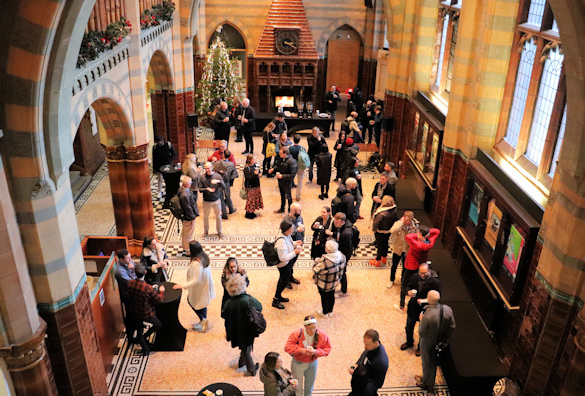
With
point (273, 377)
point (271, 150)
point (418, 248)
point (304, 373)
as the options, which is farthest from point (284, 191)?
point (273, 377)

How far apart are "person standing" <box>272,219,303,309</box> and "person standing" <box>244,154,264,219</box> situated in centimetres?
274

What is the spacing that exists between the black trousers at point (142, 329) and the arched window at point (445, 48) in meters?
7.65

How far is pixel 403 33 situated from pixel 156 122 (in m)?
6.76

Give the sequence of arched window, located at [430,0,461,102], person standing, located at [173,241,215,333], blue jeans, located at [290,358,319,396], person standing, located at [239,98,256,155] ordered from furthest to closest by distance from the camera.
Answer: person standing, located at [239,98,256,155]
arched window, located at [430,0,461,102]
person standing, located at [173,241,215,333]
blue jeans, located at [290,358,319,396]

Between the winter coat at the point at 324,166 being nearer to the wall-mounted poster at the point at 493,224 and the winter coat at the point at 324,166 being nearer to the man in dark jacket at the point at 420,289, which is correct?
the wall-mounted poster at the point at 493,224

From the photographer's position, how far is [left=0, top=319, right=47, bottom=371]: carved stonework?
4969 millimetres

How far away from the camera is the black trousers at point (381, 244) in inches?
374

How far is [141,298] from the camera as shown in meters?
6.93

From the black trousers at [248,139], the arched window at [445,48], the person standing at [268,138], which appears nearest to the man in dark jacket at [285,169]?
the person standing at [268,138]

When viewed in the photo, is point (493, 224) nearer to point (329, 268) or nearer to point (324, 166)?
point (329, 268)

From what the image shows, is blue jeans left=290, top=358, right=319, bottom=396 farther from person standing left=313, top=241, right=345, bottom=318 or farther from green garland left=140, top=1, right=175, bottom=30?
green garland left=140, top=1, right=175, bottom=30

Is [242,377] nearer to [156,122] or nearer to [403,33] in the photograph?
[156,122]

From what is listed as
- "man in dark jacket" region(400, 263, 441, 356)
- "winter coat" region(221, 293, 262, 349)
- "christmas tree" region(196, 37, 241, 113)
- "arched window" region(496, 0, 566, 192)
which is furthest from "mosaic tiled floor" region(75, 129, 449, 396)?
"christmas tree" region(196, 37, 241, 113)

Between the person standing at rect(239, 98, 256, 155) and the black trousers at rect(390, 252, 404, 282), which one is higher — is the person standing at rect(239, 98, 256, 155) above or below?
above
